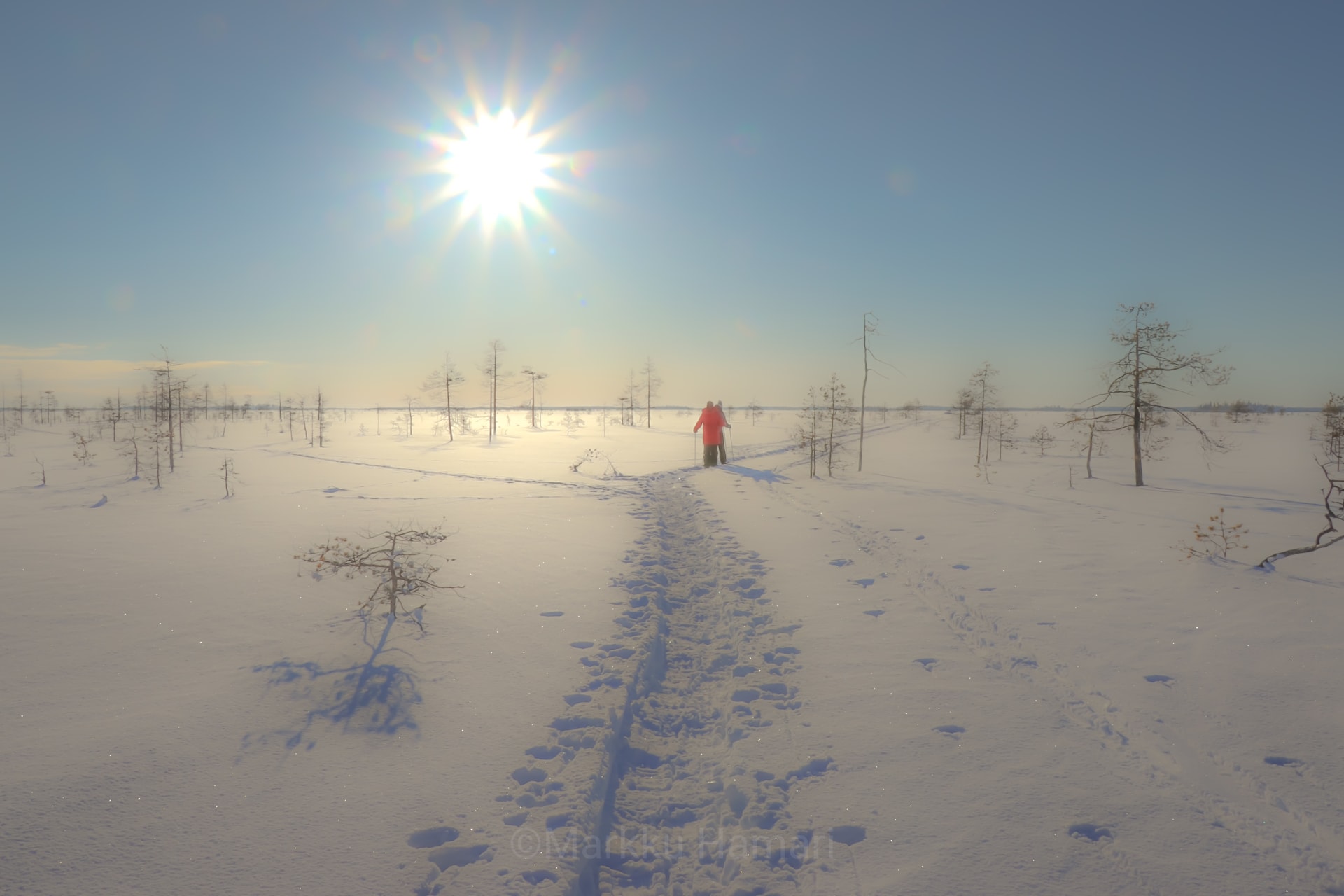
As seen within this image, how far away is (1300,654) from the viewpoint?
15.7ft

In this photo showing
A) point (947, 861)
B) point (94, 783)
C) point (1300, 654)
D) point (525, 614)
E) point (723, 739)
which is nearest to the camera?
point (947, 861)

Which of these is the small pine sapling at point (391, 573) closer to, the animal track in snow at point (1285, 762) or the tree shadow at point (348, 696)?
the tree shadow at point (348, 696)

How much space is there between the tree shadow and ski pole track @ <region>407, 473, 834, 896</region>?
114 cm

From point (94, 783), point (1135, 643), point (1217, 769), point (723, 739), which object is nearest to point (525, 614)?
point (723, 739)

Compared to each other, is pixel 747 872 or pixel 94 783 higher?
pixel 94 783

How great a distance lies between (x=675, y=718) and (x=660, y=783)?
724mm

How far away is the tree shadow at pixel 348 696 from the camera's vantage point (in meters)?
3.72

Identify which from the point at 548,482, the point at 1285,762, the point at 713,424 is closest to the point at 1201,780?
the point at 1285,762

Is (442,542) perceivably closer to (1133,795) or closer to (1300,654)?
(1133,795)

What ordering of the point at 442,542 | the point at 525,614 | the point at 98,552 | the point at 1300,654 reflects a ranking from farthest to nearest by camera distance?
the point at 442,542 → the point at 98,552 → the point at 525,614 → the point at 1300,654

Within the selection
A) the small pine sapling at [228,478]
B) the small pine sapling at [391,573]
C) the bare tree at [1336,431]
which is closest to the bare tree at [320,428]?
the small pine sapling at [228,478]

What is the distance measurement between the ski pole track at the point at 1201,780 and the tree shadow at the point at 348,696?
14.2 feet

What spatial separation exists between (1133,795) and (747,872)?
228cm

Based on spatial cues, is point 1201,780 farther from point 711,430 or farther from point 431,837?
point 711,430
